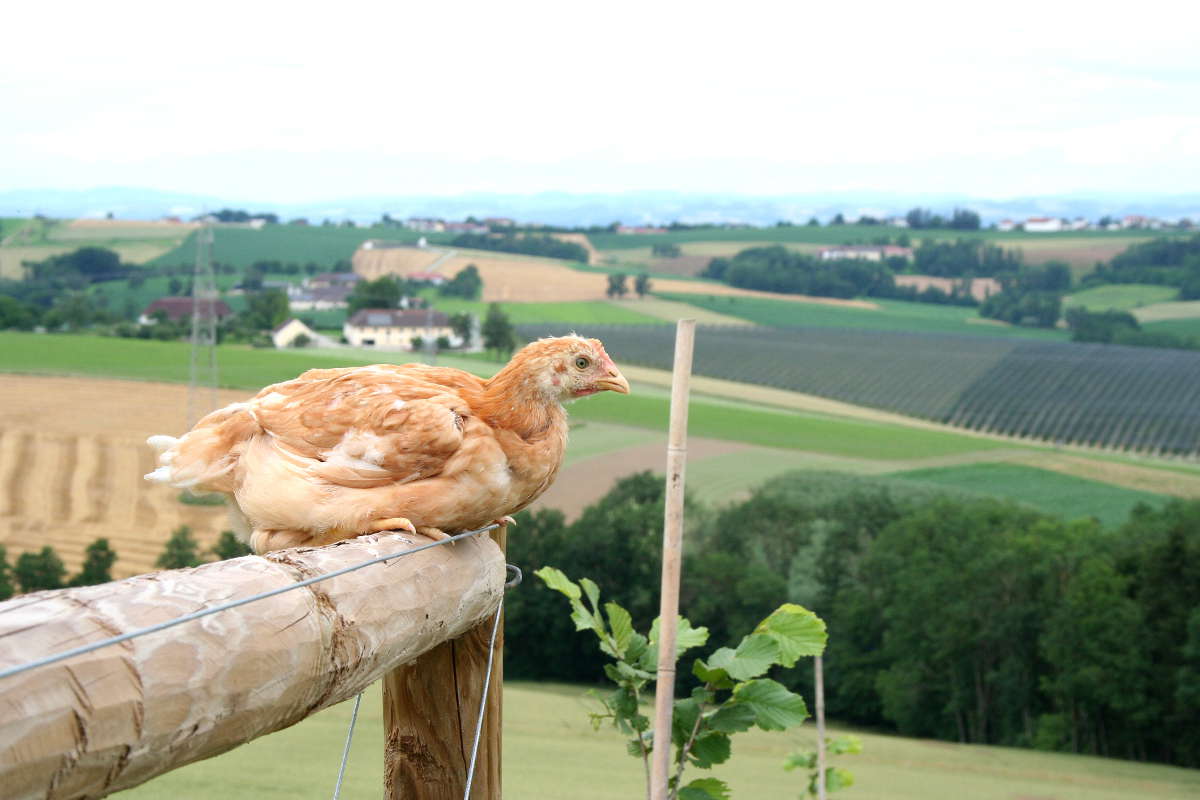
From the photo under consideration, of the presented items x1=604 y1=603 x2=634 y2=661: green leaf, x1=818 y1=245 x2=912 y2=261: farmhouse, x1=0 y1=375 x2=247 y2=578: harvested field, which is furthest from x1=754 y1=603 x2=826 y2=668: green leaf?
x1=818 y1=245 x2=912 y2=261: farmhouse

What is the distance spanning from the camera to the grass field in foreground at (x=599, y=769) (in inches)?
453

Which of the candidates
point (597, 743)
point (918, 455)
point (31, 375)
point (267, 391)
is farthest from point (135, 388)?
point (267, 391)

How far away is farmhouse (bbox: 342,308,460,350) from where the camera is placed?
57.7 meters

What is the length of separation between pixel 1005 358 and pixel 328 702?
6364 cm

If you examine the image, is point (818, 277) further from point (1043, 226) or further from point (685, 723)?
point (685, 723)

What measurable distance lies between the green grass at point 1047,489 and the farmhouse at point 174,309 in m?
34.2

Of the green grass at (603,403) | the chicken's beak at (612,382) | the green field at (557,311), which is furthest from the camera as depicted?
the green field at (557,311)

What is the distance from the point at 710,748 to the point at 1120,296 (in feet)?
301

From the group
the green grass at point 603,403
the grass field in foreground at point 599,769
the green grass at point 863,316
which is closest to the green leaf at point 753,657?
the grass field in foreground at point 599,769

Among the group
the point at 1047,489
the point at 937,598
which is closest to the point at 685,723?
the point at 937,598

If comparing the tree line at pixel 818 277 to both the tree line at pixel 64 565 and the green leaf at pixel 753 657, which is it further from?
the green leaf at pixel 753 657

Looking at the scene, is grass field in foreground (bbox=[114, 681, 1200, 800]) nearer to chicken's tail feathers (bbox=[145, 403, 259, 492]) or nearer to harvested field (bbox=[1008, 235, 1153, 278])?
chicken's tail feathers (bbox=[145, 403, 259, 492])

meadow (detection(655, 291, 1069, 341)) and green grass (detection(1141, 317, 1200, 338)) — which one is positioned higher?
green grass (detection(1141, 317, 1200, 338))

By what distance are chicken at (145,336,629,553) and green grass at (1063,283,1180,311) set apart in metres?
86.1
